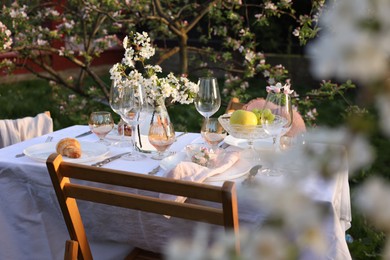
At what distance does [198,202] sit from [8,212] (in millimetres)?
883

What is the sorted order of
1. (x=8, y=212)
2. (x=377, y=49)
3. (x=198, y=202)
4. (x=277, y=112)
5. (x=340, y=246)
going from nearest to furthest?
(x=377, y=49) < (x=340, y=246) < (x=198, y=202) < (x=277, y=112) < (x=8, y=212)

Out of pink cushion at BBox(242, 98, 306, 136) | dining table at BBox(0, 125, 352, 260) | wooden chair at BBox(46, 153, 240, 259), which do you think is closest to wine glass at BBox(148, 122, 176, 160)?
dining table at BBox(0, 125, 352, 260)

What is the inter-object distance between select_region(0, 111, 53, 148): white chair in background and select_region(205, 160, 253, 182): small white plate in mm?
1428

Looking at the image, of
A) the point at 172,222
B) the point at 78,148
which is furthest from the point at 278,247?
the point at 78,148

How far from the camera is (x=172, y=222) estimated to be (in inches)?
76.0

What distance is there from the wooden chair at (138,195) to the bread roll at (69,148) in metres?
0.51

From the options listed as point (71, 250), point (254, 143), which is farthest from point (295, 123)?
point (71, 250)

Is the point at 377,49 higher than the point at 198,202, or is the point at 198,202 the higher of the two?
the point at 377,49

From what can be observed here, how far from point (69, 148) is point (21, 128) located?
0.84 m

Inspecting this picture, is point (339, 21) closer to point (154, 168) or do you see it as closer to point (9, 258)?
point (154, 168)

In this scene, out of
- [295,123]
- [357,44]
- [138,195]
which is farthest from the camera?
[295,123]

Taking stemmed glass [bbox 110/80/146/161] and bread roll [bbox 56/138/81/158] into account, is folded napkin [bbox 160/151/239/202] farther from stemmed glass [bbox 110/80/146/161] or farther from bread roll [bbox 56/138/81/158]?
bread roll [bbox 56/138/81/158]

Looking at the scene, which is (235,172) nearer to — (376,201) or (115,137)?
(115,137)

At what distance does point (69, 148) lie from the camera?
2.20 metres
